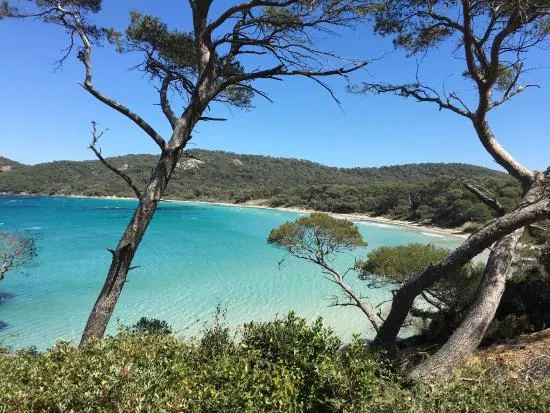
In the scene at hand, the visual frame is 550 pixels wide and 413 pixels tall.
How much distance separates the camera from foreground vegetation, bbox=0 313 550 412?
232 centimetres

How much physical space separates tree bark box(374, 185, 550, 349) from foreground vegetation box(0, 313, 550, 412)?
193 centimetres

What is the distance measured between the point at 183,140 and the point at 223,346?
274 centimetres

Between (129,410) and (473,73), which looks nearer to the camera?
(129,410)

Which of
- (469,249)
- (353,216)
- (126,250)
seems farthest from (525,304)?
(353,216)

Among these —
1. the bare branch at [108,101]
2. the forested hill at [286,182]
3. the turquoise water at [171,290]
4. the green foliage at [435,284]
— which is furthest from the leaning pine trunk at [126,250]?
the forested hill at [286,182]

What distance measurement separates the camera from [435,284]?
9844 mm

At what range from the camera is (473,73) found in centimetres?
629

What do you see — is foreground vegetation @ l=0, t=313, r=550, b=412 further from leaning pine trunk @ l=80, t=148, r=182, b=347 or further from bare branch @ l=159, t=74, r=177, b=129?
bare branch @ l=159, t=74, r=177, b=129

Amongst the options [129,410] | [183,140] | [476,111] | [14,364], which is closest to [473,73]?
[476,111]

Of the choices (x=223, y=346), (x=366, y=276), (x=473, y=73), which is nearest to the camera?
(x=223, y=346)

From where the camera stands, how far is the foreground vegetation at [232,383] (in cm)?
232

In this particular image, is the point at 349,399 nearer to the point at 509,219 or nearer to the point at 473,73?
the point at 509,219

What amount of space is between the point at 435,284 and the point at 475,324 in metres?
4.24

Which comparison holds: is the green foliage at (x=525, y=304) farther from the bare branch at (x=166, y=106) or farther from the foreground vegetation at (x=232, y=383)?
the bare branch at (x=166, y=106)
